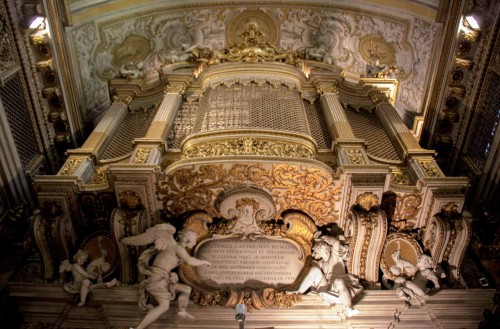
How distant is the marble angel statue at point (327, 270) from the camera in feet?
28.1

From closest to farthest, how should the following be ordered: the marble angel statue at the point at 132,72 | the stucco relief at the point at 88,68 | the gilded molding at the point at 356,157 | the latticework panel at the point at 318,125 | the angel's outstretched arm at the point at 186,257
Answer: the angel's outstretched arm at the point at 186,257
the gilded molding at the point at 356,157
the latticework panel at the point at 318,125
the marble angel statue at the point at 132,72
the stucco relief at the point at 88,68

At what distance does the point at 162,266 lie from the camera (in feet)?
28.0

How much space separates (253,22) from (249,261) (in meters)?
8.60

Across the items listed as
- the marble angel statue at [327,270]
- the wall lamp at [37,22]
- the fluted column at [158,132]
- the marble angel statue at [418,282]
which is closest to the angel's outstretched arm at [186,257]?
the fluted column at [158,132]

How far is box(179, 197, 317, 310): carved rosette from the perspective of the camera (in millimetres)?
8875

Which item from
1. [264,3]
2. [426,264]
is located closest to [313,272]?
[426,264]

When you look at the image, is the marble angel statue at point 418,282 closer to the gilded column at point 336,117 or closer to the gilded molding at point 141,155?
the gilded column at point 336,117

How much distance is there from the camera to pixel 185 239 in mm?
8719

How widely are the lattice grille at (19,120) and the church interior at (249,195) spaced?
5 centimetres

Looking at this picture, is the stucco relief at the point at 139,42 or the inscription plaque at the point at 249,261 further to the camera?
the stucco relief at the point at 139,42

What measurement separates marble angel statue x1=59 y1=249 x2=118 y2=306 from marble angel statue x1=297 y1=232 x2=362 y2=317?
3.48 metres

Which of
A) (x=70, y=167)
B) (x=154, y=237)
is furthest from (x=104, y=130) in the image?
(x=154, y=237)

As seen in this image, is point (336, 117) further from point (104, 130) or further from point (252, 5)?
point (252, 5)

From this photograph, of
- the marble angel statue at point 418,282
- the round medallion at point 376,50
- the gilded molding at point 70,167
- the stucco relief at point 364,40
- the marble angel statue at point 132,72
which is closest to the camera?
the marble angel statue at point 418,282
